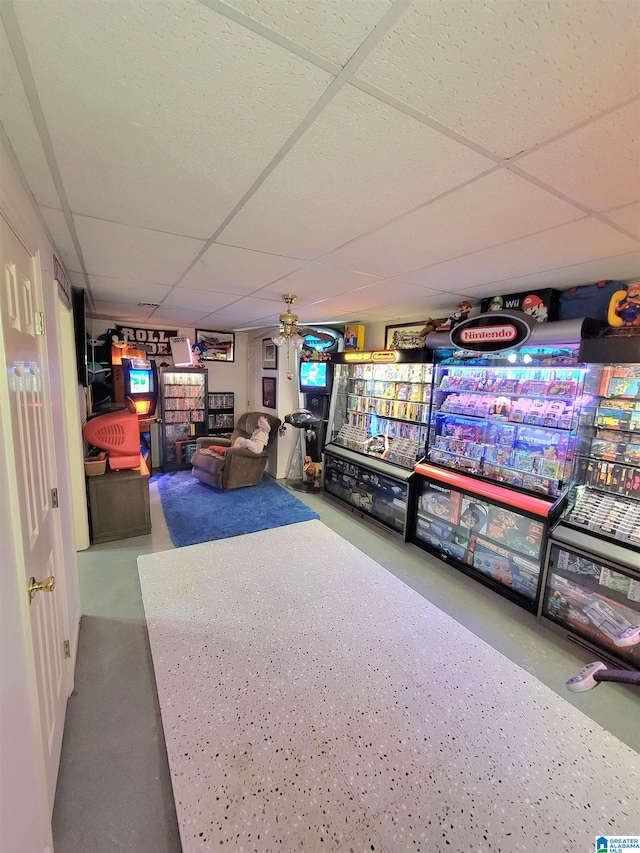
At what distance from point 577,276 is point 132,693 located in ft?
12.2

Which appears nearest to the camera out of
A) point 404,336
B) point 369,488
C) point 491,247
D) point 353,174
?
point 353,174

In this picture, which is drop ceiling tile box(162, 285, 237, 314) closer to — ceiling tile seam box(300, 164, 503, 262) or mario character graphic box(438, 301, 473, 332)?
ceiling tile seam box(300, 164, 503, 262)

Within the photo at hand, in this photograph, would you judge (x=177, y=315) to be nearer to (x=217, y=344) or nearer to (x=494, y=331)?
(x=217, y=344)

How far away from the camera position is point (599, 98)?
827 mm

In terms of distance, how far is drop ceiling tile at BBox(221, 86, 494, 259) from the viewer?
962mm

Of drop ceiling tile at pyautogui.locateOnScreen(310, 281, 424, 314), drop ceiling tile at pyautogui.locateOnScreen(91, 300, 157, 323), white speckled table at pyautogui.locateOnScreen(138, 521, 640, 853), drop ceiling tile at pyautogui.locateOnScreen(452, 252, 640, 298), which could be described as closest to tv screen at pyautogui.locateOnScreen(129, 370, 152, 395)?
drop ceiling tile at pyautogui.locateOnScreen(91, 300, 157, 323)

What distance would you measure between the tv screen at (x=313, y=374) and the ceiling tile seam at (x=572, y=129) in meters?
3.89

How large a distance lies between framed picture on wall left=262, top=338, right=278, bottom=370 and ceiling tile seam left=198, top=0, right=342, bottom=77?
498 centimetres

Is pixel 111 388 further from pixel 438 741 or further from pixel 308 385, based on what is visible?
pixel 438 741

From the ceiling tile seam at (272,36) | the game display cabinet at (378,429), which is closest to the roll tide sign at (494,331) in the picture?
the game display cabinet at (378,429)

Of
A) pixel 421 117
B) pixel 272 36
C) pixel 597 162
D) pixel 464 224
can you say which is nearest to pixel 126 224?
pixel 272 36

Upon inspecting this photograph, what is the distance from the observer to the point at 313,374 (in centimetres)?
500

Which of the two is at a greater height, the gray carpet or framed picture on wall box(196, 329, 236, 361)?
framed picture on wall box(196, 329, 236, 361)

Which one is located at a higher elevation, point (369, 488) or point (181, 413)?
point (181, 413)
